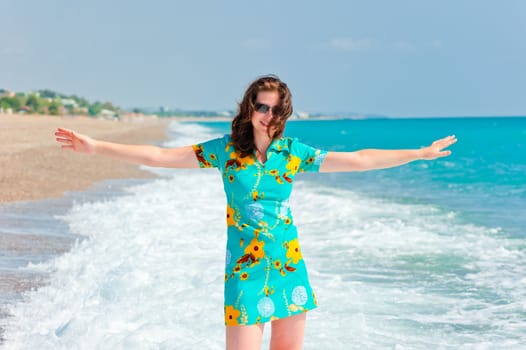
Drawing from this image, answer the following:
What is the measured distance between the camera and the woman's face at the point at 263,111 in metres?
3.08

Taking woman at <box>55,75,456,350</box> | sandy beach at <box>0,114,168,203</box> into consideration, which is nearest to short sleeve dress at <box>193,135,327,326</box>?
woman at <box>55,75,456,350</box>

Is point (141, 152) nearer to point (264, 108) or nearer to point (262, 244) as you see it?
point (264, 108)

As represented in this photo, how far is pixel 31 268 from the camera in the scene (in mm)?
7336

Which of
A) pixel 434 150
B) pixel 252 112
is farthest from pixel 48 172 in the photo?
pixel 434 150

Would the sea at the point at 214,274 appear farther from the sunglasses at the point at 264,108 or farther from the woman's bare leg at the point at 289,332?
the sunglasses at the point at 264,108

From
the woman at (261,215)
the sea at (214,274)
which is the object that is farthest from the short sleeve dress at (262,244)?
the sea at (214,274)

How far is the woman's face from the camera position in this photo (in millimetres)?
3076

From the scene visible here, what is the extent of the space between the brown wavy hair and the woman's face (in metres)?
0.02

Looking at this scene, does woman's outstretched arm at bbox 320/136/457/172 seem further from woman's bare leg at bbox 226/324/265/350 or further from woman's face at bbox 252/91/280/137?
woman's bare leg at bbox 226/324/265/350

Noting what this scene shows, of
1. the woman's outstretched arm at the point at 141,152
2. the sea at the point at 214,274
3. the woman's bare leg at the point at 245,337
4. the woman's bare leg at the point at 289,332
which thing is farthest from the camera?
the sea at the point at 214,274

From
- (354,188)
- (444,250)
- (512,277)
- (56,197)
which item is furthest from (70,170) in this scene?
(512,277)

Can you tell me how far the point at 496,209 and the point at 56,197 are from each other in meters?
9.87

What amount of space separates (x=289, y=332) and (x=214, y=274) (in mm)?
4140

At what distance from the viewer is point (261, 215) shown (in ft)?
9.91
